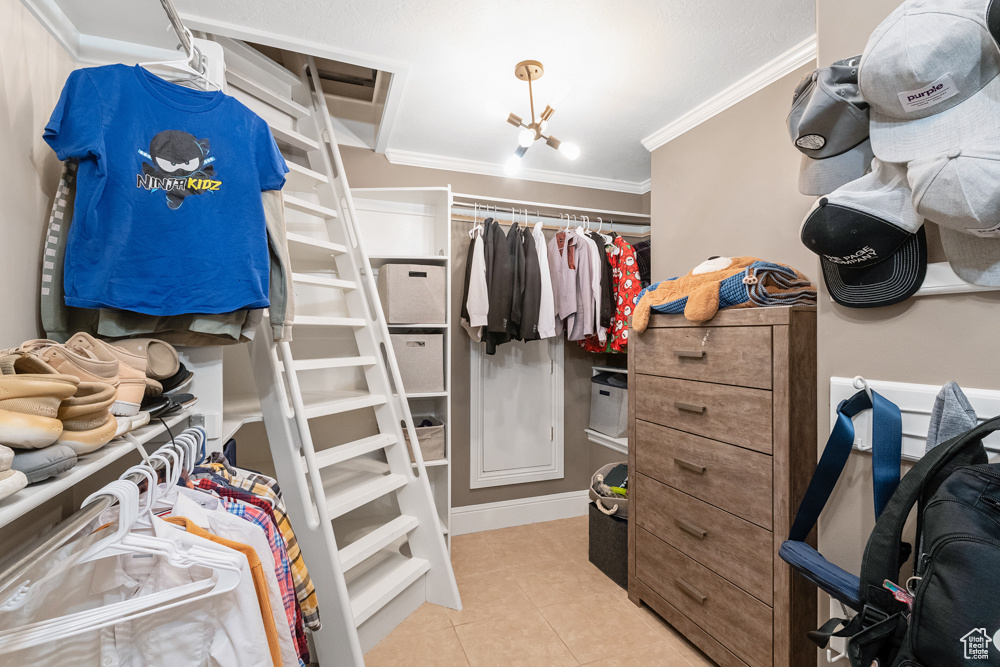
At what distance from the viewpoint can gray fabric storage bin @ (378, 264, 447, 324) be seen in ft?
8.21

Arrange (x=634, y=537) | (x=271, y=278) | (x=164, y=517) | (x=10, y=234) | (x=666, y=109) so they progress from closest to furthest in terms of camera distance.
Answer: (x=164, y=517) → (x=10, y=234) → (x=271, y=278) → (x=634, y=537) → (x=666, y=109)

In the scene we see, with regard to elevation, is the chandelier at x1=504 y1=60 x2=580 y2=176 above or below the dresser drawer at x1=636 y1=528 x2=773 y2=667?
above

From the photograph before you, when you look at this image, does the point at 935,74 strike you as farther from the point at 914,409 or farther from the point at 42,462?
the point at 42,462

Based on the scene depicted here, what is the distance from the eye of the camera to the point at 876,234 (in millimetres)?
990

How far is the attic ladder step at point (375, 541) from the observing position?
1.77 m

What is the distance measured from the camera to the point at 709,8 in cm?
167

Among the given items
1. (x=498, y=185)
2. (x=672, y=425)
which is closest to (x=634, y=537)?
(x=672, y=425)

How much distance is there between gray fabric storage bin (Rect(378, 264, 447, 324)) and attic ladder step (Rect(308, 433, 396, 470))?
0.66m

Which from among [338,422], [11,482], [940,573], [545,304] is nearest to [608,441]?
[545,304]

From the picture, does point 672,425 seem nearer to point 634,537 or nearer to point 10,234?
point 634,537

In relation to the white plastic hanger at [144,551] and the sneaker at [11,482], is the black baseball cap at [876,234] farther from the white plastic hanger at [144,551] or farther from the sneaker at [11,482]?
the sneaker at [11,482]

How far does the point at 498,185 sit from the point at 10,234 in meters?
2.55

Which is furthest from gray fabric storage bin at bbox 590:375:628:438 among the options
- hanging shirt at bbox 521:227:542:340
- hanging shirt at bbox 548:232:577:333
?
hanging shirt at bbox 521:227:542:340

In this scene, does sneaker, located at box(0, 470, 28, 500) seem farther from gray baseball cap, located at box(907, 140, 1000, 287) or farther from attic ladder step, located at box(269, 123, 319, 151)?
attic ladder step, located at box(269, 123, 319, 151)
